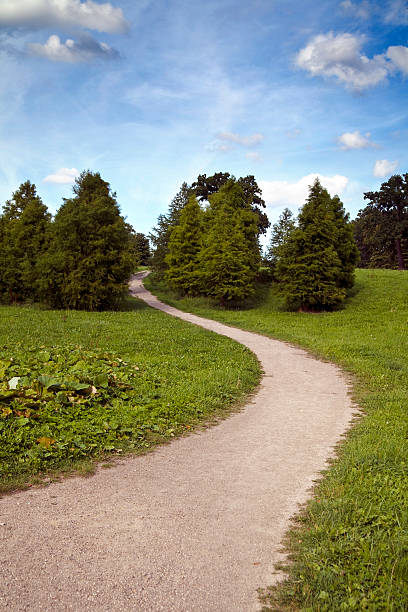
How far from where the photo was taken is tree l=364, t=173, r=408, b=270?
189 ft

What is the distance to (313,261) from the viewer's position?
98.8 ft

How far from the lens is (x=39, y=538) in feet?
14.0

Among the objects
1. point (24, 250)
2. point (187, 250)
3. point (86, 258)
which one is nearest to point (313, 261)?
point (187, 250)

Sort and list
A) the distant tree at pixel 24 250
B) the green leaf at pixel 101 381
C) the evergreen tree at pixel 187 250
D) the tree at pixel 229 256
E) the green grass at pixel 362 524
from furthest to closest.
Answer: the evergreen tree at pixel 187 250
the tree at pixel 229 256
the distant tree at pixel 24 250
the green leaf at pixel 101 381
the green grass at pixel 362 524

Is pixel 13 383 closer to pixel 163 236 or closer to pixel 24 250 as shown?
pixel 24 250

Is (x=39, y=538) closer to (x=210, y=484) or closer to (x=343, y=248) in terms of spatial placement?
(x=210, y=484)

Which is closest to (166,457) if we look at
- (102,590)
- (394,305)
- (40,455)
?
(40,455)

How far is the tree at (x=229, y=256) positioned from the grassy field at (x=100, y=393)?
18.2m

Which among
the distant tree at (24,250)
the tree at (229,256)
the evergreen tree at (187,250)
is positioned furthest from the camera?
the evergreen tree at (187,250)

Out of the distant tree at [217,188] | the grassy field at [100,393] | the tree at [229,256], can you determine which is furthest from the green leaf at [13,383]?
the distant tree at [217,188]

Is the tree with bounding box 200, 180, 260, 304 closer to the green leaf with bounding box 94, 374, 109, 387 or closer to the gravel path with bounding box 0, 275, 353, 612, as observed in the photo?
the green leaf with bounding box 94, 374, 109, 387

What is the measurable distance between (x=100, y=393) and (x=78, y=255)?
74.5 ft

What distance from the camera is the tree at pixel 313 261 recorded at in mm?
30031

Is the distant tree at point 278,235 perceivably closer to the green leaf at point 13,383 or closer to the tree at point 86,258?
the tree at point 86,258
